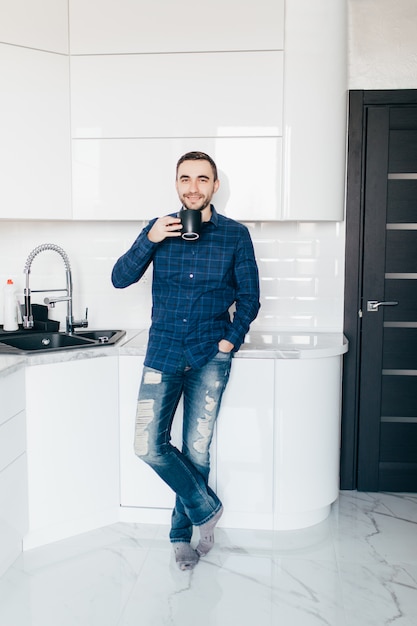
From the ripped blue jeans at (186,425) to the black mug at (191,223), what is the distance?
0.48 m

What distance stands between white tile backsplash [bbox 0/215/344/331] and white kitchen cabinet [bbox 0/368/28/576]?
84cm

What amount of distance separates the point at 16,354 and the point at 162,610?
3.53 feet

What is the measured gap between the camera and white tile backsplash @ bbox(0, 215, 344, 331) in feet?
9.69

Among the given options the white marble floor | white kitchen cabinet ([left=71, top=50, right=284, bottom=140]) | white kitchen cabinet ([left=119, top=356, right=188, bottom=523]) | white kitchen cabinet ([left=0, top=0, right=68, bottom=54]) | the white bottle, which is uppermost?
white kitchen cabinet ([left=0, top=0, right=68, bottom=54])

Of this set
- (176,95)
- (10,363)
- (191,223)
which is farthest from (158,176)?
(10,363)

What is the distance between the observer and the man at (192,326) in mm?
2184

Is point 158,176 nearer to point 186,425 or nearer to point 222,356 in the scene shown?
point 222,356

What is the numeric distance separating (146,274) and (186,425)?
37.9 inches

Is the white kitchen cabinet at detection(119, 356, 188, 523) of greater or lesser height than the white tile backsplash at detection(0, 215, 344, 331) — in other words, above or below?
below

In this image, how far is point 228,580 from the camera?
2.16m

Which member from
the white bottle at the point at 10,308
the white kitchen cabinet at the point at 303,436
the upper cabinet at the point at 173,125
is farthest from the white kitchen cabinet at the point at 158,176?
the white kitchen cabinet at the point at 303,436

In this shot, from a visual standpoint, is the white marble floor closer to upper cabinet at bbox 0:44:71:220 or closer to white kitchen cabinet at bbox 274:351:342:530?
white kitchen cabinet at bbox 274:351:342:530

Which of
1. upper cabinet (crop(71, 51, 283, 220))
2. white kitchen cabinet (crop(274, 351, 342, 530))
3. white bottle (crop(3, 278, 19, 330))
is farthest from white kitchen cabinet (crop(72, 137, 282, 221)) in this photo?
white kitchen cabinet (crop(274, 351, 342, 530))

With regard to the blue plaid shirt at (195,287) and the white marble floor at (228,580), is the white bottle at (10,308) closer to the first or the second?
the blue plaid shirt at (195,287)
